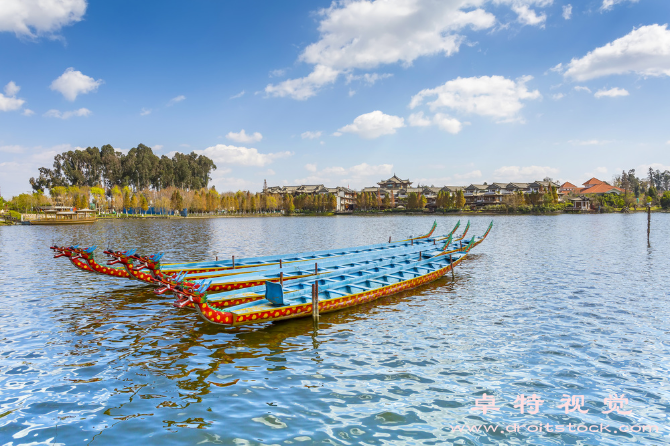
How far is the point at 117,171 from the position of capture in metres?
141

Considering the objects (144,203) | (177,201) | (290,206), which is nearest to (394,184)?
(290,206)

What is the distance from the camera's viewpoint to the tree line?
438ft

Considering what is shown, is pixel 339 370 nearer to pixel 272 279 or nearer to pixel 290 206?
pixel 272 279

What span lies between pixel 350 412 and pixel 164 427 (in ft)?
13.1

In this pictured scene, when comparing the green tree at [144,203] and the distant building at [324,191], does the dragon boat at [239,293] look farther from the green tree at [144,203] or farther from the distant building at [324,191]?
the distant building at [324,191]

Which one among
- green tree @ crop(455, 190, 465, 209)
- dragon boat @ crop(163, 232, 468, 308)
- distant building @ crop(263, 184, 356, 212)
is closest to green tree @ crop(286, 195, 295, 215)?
distant building @ crop(263, 184, 356, 212)

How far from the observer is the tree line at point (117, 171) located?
438 ft

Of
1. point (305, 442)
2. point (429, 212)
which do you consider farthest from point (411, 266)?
point (429, 212)

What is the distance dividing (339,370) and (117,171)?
156316 mm

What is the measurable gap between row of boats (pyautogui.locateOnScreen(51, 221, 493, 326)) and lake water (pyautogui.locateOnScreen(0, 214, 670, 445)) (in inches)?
33.2

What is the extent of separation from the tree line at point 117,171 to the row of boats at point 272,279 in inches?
5374

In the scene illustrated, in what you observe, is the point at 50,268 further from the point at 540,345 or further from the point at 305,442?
the point at 540,345

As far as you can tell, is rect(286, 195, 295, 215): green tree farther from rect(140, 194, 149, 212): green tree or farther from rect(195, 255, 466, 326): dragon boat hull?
rect(195, 255, 466, 326): dragon boat hull

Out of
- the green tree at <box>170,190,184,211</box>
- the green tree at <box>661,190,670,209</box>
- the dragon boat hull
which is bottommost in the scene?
the dragon boat hull
